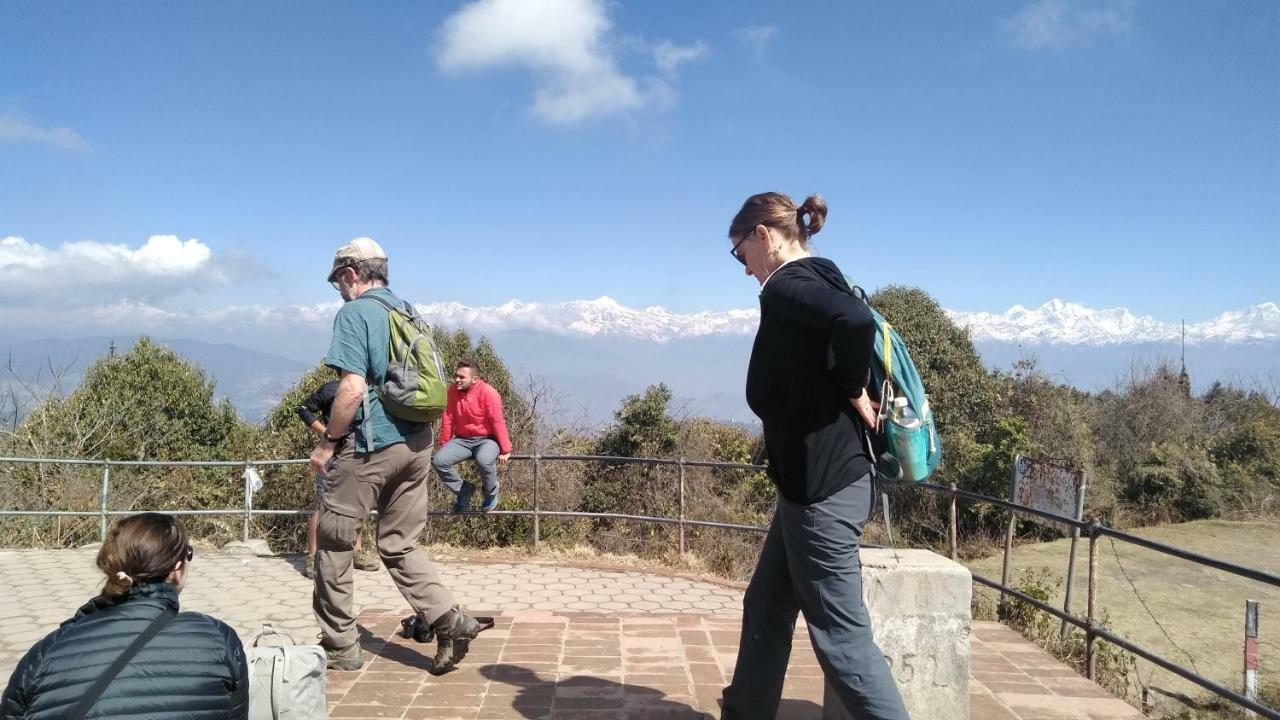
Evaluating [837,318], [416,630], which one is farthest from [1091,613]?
[416,630]

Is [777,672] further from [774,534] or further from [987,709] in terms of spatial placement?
[987,709]

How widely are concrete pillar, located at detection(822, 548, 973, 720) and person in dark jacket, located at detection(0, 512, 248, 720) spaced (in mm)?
2256

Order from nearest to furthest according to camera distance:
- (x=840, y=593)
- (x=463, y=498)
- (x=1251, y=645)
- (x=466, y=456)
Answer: (x=840, y=593), (x=1251, y=645), (x=466, y=456), (x=463, y=498)

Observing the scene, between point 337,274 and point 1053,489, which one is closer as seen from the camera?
point 337,274

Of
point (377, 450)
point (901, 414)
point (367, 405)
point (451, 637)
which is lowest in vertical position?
point (451, 637)

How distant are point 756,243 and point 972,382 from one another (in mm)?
20149

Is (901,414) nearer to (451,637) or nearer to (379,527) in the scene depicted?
(451,637)

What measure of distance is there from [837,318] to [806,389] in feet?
0.95

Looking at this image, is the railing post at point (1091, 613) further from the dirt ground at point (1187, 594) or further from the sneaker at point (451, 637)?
the dirt ground at point (1187, 594)

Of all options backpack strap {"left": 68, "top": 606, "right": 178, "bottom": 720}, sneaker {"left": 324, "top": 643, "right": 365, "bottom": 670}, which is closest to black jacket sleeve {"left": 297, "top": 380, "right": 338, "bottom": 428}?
sneaker {"left": 324, "top": 643, "right": 365, "bottom": 670}

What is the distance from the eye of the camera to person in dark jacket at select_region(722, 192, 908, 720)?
7.97ft

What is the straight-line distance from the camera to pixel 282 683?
2.53 m

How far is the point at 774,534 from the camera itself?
9.42 feet

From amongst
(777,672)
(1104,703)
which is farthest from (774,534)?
(1104,703)
